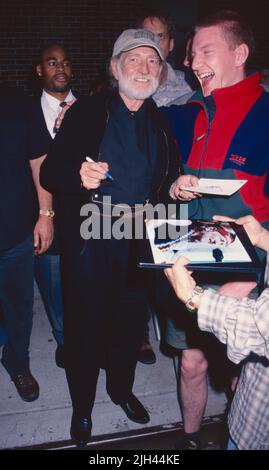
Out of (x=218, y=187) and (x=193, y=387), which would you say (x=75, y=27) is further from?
(x=193, y=387)

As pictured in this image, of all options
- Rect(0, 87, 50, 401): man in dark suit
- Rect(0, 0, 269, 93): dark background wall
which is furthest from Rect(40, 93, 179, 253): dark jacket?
Rect(0, 0, 269, 93): dark background wall

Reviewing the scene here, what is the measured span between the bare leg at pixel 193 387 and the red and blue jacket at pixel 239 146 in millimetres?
868

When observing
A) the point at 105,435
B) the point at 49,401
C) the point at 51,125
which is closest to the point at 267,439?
the point at 105,435

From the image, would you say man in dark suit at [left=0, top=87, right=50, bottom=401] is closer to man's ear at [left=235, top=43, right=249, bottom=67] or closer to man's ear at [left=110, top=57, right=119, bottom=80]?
man's ear at [left=110, top=57, right=119, bottom=80]

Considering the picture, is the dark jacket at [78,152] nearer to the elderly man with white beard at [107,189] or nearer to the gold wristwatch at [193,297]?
the elderly man with white beard at [107,189]

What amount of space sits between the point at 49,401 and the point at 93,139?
1.91m

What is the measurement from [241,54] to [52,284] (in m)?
2.08

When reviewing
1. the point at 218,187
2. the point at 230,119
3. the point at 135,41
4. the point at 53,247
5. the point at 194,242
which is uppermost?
the point at 135,41

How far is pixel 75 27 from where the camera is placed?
741 centimetres

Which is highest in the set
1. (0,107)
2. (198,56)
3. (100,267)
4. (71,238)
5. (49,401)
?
(198,56)

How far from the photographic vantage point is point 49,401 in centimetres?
277

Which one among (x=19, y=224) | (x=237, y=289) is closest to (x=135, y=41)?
(x=19, y=224)

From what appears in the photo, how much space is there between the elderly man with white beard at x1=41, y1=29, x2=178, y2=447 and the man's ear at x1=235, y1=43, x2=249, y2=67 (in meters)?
0.54

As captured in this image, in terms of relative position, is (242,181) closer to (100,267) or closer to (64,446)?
(100,267)
